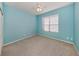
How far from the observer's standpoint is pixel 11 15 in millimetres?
1117

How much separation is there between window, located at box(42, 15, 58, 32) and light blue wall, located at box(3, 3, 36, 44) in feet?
0.48

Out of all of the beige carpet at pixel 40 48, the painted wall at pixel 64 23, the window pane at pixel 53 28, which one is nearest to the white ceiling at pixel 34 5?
the painted wall at pixel 64 23

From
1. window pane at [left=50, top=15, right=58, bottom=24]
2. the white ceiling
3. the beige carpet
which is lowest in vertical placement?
the beige carpet

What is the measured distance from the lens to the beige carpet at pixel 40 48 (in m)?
1.17

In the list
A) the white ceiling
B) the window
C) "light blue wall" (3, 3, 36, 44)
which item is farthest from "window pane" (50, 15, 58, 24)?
"light blue wall" (3, 3, 36, 44)

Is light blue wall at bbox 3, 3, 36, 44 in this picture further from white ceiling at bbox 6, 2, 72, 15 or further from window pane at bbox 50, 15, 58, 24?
window pane at bbox 50, 15, 58, 24

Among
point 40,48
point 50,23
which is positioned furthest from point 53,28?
point 40,48

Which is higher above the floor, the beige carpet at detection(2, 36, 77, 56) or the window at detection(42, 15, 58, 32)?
the window at detection(42, 15, 58, 32)

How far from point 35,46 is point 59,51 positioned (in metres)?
0.33

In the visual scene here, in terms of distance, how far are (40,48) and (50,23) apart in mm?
360

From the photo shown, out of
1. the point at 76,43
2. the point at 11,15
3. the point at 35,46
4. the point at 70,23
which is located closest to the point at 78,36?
the point at 76,43

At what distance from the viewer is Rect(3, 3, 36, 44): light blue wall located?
111cm

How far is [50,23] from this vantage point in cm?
118

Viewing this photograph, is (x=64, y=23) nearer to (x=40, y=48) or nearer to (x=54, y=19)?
(x=54, y=19)
